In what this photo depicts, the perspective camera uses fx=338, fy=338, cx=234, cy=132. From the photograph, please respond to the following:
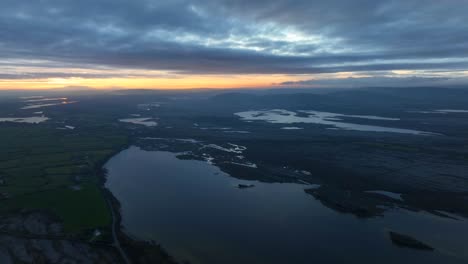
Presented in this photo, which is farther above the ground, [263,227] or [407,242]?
[407,242]

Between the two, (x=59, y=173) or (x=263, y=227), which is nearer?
(x=263, y=227)

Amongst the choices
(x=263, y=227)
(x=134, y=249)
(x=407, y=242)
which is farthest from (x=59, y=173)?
(x=407, y=242)

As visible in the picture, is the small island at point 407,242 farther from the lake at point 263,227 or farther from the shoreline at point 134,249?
the shoreline at point 134,249

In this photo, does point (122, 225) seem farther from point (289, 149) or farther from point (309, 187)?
point (289, 149)

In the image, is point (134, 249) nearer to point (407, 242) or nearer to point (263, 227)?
point (263, 227)

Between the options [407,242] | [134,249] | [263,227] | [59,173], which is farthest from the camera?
[59,173]

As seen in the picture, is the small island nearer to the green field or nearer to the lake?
the lake

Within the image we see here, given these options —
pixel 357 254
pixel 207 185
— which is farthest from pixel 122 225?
pixel 357 254
